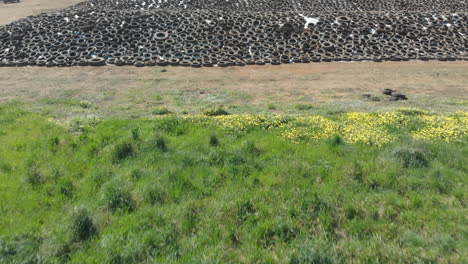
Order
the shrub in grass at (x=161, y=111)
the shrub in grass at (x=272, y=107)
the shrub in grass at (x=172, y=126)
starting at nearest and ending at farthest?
the shrub in grass at (x=172, y=126)
the shrub in grass at (x=161, y=111)
the shrub in grass at (x=272, y=107)

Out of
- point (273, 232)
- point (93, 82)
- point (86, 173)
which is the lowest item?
point (93, 82)

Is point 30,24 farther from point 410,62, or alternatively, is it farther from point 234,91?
point 410,62

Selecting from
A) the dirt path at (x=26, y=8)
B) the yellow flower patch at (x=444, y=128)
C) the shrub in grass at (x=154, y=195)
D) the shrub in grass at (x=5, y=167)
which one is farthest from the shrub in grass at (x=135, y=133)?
the dirt path at (x=26, y=8)

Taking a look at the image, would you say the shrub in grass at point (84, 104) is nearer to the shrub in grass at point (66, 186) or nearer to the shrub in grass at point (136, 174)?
the shrub in grass at point (66, 186)

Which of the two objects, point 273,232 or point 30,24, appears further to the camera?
point 30,24

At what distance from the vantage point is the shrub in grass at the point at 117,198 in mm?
7520

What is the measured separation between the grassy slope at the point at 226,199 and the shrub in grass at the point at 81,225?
0.07ft

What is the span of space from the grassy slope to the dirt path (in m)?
41.0

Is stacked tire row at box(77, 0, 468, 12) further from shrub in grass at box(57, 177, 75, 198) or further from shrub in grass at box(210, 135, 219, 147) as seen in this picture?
shrub in grass at box(57, 177, 75, 198)

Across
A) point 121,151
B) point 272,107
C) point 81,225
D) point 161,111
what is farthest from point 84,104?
point 81,225

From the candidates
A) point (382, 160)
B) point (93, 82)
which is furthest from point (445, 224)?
point (93, 82)

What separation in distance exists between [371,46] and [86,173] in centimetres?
2693

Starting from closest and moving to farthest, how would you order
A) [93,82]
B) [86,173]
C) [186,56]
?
[86,173]
[93,82]
[186,56]

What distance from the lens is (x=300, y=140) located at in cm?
1090
